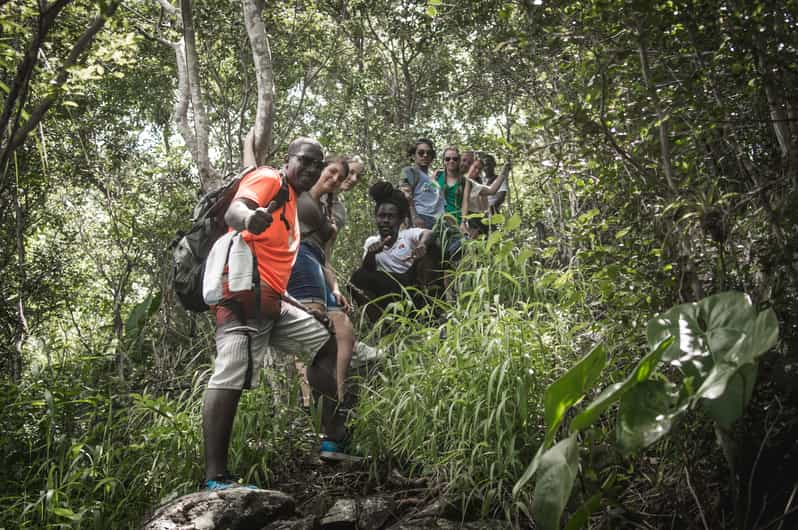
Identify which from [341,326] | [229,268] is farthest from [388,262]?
[229,268]

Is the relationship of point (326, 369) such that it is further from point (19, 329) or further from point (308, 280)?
point (19, 329)

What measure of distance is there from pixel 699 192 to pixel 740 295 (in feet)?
2.01

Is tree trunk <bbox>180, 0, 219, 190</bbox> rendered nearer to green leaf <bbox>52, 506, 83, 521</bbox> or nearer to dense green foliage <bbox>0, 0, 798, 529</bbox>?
dense green foliage <bbox>0, 0, 798, 529</bbox>

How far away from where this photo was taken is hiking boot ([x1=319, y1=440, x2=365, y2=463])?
4.23 meters

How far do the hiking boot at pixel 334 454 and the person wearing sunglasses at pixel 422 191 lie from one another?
3157 millimetres

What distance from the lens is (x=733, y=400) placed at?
196cm

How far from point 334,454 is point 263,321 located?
Answer: 883mm

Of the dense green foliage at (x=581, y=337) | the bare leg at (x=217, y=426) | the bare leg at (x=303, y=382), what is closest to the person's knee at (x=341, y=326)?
the bare leg at (x=303, y=382)

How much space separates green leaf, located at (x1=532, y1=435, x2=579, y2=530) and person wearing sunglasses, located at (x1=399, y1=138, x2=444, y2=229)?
513 cm

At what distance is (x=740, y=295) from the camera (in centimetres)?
223

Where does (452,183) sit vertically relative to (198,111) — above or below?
below

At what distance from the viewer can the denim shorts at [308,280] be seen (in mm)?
4906

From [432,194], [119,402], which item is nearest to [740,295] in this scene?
[119,402]

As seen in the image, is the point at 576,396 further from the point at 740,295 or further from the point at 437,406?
the point at 437,406
